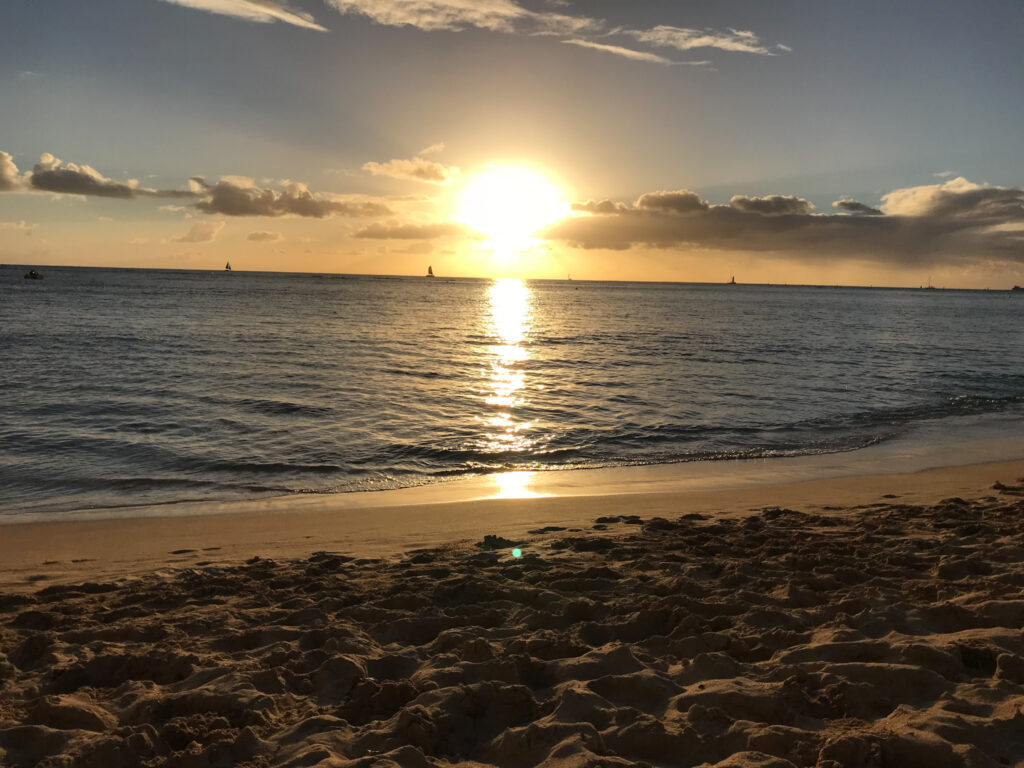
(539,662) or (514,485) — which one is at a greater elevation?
(539,662)

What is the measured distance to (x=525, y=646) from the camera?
4785 mm

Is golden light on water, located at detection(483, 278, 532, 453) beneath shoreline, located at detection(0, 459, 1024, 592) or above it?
above

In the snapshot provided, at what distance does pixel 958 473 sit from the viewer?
1156cm

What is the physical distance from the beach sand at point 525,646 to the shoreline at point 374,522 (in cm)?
8

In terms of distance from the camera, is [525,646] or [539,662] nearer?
[539,662]

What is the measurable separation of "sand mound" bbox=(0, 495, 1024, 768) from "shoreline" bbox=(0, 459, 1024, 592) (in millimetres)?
800

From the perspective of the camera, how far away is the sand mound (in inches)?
142

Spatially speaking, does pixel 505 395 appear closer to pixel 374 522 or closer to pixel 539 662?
pixel 374 522

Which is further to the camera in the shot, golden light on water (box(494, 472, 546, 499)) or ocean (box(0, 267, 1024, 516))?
Result: ocean (box(0, 267, 1024, 516))

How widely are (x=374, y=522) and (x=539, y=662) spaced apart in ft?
15.9

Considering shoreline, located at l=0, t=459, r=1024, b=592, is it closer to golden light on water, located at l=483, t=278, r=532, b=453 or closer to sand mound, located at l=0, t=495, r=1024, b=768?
sand mound, located at l=0, t=495, r=1024, b=768

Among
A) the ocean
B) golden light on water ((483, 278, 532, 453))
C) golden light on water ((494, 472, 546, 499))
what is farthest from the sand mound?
golden light on water ((483, 278, 532, 453))

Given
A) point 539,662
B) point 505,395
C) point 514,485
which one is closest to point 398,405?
point 505,395

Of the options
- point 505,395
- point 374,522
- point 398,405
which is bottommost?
point 374,522
